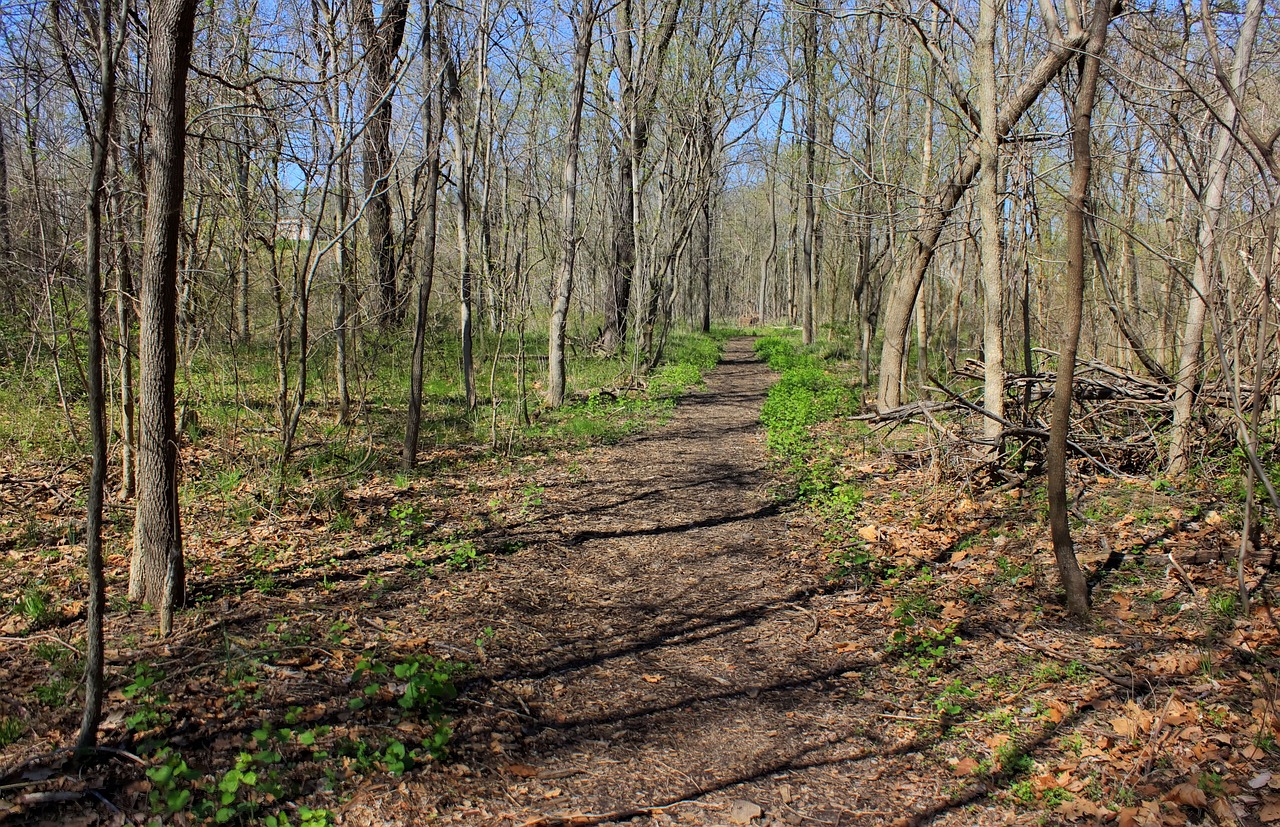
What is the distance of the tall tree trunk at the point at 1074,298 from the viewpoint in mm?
3834

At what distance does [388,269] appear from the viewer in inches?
380

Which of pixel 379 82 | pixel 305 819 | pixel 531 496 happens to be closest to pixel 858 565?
pixel 531 496

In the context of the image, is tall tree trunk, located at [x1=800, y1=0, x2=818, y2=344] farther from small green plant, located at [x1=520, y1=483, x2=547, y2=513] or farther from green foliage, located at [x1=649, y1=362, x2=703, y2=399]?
small green plant, located at [x1=520, y1=483, x2=547, y2=513]

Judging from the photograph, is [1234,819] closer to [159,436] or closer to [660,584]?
[660,584]

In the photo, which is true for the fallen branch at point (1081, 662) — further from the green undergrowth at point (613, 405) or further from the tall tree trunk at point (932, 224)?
the green undergrowth at point (613, 405)

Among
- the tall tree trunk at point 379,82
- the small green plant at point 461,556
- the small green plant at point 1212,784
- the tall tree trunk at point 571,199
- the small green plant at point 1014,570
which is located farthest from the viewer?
the tall tree trunk at point 571,199

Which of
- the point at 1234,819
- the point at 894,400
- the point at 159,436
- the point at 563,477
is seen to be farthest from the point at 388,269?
the point at 1234,819

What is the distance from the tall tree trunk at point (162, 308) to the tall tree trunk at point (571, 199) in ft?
23.2

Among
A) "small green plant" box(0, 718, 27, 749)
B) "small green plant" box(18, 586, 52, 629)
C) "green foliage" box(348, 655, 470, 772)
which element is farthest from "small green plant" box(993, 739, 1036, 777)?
"small green plant" box(18, 586, 52, 629)

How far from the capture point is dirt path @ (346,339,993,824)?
10.5 feet

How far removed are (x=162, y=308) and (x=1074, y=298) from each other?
4.99 m

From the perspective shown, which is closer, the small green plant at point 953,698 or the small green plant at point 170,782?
the small green plant at point 170,782

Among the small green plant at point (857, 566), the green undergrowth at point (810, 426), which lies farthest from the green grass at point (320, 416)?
the small green plant at point (857, 566)

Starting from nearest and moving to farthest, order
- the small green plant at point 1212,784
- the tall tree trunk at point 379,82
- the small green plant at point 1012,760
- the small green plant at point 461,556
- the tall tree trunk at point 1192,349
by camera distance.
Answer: the small green plant at point 1212,784
the small green plant at point 1012,760
the tall tree trunk at point 1192,349
the small green plant at point 461,556
the tall tree trunk at point 379,82
